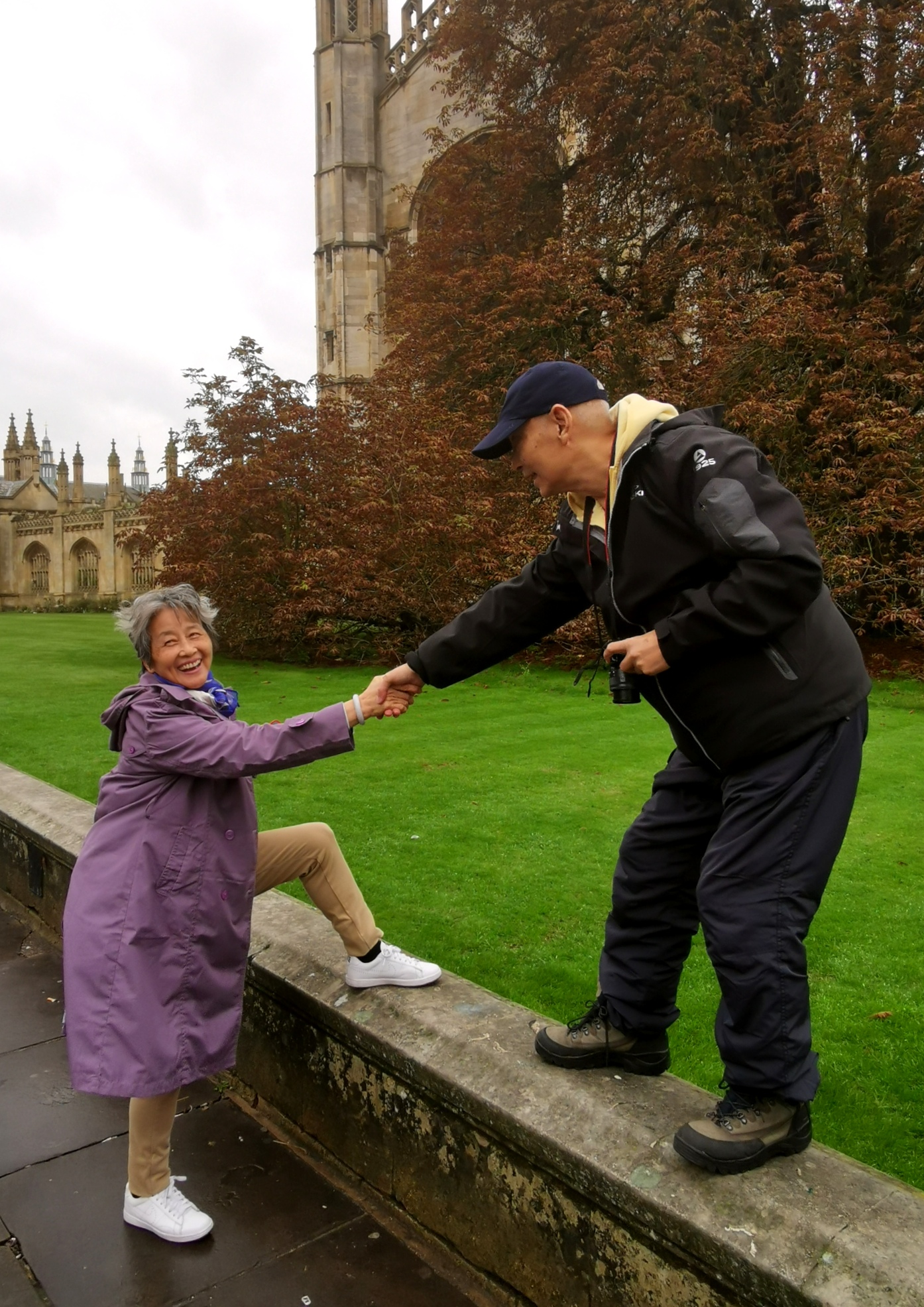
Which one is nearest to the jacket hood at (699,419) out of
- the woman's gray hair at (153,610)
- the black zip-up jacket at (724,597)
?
the black zip-up jacket at (724,597)

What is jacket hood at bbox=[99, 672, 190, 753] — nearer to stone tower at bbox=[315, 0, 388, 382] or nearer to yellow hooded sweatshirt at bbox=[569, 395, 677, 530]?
yellow hooded sweatshirt at bbox=[569, 395, 677, 530]

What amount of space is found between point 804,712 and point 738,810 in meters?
0.24

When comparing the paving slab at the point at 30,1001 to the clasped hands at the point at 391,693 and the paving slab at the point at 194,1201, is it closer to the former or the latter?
the paving slab at the point at 194,1201

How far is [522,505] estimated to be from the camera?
13984 mm

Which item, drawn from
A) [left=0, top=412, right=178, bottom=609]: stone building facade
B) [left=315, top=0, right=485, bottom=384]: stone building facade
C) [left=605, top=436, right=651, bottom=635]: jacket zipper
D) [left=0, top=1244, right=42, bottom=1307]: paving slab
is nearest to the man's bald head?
[left=605, top=436, right=651, bottom=635]: jacket zipper

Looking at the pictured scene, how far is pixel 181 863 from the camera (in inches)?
94.3

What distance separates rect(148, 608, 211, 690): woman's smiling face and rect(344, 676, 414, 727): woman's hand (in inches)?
16.6

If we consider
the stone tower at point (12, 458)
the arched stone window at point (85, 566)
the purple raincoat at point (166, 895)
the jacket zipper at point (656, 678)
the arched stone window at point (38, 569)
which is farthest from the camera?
the stone tower at point (12, 458)

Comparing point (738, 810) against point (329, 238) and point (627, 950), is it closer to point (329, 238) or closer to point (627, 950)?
point (627, 950)

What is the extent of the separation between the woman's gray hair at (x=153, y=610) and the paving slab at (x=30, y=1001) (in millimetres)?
1654

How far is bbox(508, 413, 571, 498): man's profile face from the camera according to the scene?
2217 millimetres

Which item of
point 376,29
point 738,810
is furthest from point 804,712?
point 376,29

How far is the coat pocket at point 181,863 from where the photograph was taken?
237 cm

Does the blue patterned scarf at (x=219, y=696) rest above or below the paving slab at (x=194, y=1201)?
above
